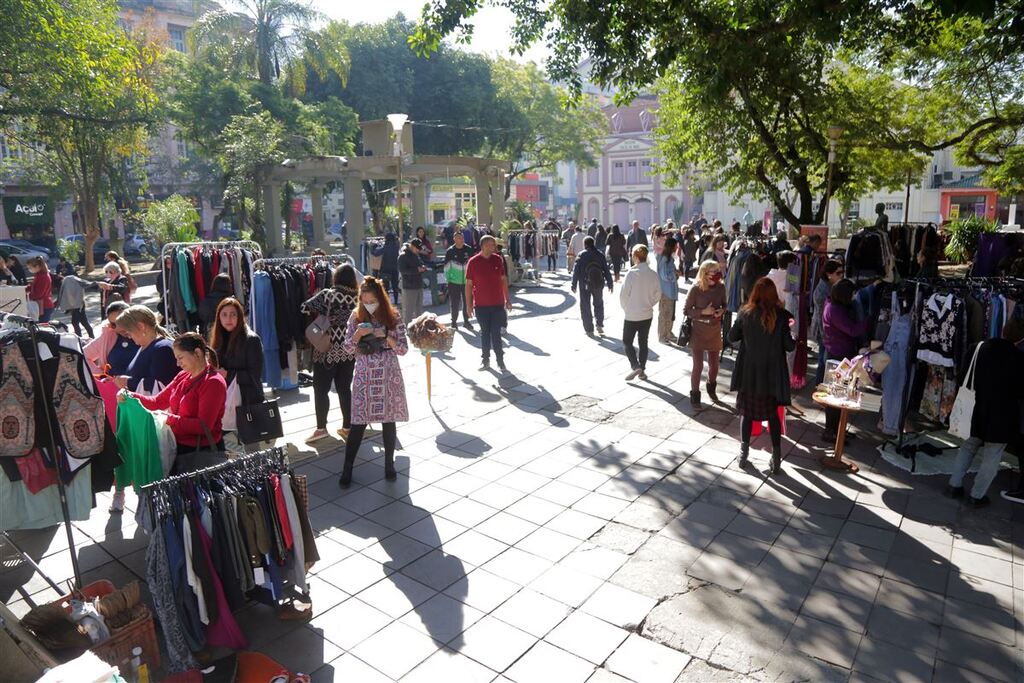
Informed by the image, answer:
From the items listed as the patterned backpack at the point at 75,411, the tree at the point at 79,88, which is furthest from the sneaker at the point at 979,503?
the tree at the point at 79,88

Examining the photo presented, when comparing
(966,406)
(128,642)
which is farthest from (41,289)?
(966,406)

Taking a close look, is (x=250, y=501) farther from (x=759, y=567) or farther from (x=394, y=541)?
(x=759, y=567)

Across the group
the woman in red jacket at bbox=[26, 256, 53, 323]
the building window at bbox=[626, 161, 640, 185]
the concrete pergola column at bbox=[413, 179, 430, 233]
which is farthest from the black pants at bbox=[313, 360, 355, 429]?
the building window at bbox=[626, 161, 640, 185]

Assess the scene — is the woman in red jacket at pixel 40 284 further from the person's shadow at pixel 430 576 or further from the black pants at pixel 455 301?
the person's shadow at pixel 430 576

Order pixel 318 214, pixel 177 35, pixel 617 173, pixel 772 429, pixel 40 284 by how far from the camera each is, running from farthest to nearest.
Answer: pixel 617 173
pixel 177 35
pixel 318 214
pixel 40 284
pixel 772 429

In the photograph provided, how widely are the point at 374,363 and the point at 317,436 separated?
68.3 inches

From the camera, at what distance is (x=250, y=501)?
382 cm

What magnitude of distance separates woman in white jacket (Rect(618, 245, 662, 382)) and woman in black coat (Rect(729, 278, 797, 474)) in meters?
2.73

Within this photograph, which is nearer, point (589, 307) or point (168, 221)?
point (589, 307)

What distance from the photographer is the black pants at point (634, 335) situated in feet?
30.1

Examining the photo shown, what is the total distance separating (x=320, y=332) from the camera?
21.7ft

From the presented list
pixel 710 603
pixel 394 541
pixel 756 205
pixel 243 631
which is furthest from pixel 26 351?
pixel 756 205

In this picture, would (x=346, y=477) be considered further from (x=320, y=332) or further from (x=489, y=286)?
(x=489, y=286)

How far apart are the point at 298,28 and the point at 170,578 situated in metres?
28.8
